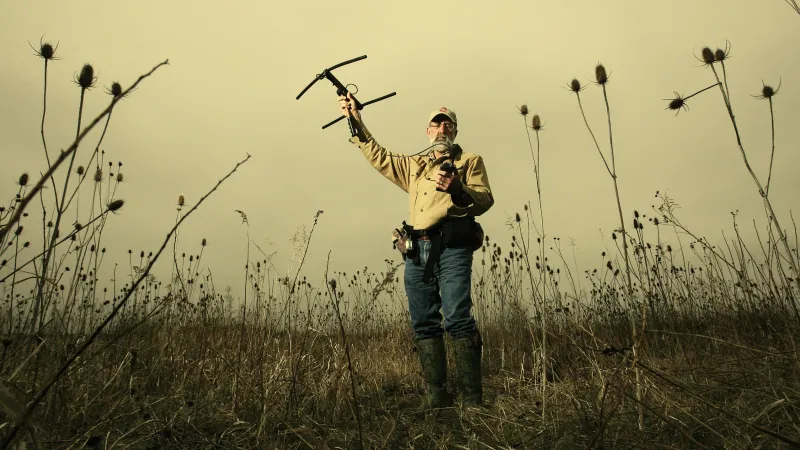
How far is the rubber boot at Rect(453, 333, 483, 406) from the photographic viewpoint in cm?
312

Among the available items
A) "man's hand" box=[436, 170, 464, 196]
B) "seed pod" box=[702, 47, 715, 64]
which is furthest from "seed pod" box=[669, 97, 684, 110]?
"man's hand" box=[436, 170, 464, 196]

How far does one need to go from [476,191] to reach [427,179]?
0.46m

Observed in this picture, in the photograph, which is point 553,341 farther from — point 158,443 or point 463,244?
point 158,443

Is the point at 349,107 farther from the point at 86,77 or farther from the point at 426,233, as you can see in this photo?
the point at 86,77

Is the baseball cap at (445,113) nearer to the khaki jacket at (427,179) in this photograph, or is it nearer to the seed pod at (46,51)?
the khaki jacket at (427,179)

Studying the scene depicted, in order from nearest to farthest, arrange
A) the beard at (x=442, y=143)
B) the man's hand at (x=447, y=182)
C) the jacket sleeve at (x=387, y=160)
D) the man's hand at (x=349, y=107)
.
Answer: the man's hand at (x=447, y=182) → the beard at (x=442, y=143) → the man's hand at (x=349, y=107) → the jacket sleeve at (x=387, y=160)

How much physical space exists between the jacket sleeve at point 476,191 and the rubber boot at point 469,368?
890mm

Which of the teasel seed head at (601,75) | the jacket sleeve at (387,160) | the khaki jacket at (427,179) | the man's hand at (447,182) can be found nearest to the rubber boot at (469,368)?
the khaki jacket at (427,179)

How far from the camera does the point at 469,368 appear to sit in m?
3.12

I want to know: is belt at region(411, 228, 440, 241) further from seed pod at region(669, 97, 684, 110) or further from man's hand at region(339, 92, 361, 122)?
seed pod at region(669, 97, 684, 110)

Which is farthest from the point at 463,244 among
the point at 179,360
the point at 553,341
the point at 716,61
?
the point at 553,341

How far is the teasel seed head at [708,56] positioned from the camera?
93.0 inches

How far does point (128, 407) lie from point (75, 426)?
1.31 ft

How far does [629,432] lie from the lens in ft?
6.84
